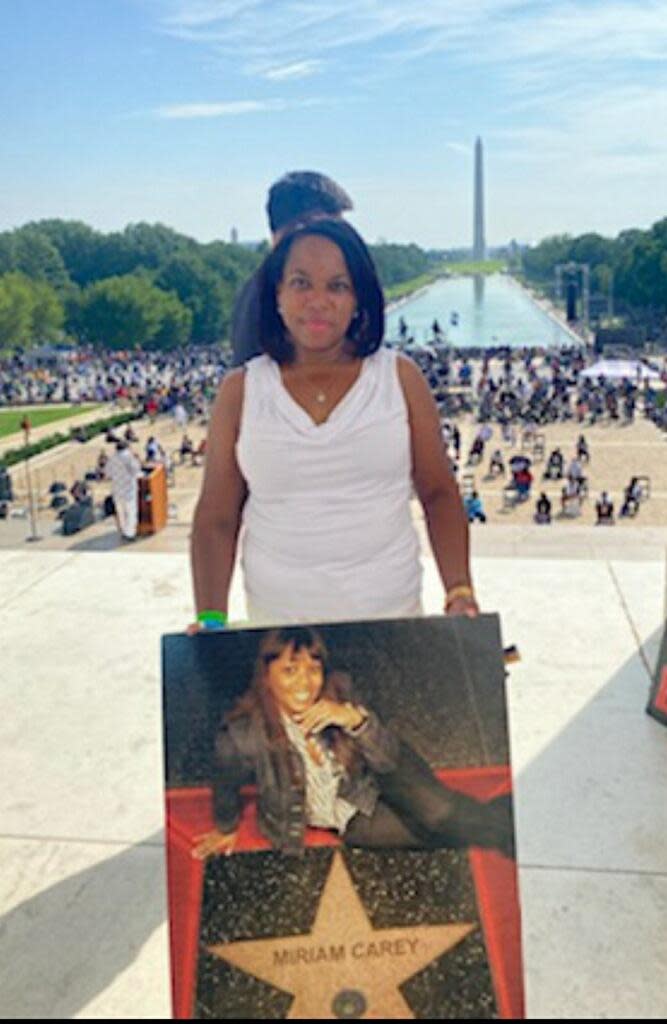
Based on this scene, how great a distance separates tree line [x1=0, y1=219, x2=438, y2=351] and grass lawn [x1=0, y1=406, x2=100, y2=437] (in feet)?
27.5

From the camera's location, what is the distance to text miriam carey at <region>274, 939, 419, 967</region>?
6.54ft

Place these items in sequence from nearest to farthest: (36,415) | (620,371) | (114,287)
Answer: (620,371)
(36,415)
(114,287)

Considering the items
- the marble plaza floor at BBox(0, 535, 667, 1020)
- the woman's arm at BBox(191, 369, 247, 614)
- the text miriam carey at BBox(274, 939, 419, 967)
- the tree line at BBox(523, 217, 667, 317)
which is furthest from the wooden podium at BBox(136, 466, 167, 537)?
the tree line at BBox(523, 217, 667, 317)

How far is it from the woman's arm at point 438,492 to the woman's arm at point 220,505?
43 cm

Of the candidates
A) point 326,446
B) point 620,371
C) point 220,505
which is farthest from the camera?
point 620,371

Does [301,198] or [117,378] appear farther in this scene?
[117,378]

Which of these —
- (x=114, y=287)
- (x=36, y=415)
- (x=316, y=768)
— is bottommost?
(x=36, y=415)

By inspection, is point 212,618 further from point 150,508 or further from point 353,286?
point 150,508

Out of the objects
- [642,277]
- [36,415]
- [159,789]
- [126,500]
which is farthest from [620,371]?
[642,277]

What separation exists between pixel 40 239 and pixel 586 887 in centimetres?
9254

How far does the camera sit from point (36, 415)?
39531mm

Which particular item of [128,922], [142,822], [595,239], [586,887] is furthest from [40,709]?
[595,239]

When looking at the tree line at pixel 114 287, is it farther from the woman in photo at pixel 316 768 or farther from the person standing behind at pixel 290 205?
the woman in photo at pixel 316 768

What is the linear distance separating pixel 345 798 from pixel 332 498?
71 centimetres
